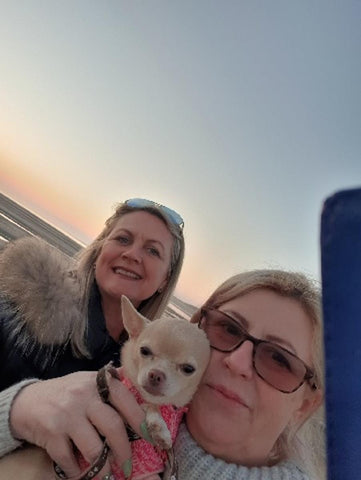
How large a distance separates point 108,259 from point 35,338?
0.51 m

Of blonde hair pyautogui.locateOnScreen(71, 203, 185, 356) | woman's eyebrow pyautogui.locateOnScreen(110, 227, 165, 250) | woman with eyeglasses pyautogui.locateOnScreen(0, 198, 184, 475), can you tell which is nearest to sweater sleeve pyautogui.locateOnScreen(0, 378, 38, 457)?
woman with eyeglasses pyautogui.locateOnScreen(0, 198, 184, 475)

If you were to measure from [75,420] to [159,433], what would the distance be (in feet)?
0.63

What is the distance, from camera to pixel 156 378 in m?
0.98

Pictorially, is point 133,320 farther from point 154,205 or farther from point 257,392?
point 154,205

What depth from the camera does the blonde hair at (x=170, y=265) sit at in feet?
6.09

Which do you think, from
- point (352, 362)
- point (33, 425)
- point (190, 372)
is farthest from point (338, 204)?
point (33, 425)

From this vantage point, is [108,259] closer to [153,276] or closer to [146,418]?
[153,276]

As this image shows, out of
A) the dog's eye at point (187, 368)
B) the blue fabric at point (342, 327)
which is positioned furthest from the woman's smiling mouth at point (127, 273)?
the blue fabric at point (342, 327)

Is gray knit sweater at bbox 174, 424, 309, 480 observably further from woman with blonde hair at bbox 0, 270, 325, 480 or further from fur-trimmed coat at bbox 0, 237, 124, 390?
fur-trimmed coat at bbox 0, 237, 124, 390

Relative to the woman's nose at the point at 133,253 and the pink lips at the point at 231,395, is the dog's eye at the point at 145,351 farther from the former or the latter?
the woman's nose at the point at 133,253

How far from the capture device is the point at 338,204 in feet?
1.55

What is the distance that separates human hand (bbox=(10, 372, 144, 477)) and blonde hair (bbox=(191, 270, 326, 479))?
15.4 inches

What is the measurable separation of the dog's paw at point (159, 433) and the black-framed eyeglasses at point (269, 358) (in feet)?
0.86

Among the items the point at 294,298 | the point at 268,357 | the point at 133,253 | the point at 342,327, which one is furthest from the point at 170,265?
the point at 342,327
